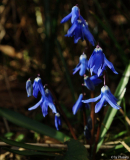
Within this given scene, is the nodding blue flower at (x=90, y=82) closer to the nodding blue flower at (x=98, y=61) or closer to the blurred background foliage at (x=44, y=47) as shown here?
the nodding blue flower at (x=98, y=61)

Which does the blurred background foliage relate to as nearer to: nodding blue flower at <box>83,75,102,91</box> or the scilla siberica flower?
the scilla siberica flower

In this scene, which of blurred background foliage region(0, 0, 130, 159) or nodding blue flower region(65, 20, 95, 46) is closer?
nodding blue flower region(65, 20, 95, 46)

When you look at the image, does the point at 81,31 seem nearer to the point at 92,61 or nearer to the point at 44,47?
the point at 92,61

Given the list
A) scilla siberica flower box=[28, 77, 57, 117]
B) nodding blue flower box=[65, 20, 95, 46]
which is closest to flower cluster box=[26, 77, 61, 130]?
scilla siberica flower box=[28, 77, 57, 117]

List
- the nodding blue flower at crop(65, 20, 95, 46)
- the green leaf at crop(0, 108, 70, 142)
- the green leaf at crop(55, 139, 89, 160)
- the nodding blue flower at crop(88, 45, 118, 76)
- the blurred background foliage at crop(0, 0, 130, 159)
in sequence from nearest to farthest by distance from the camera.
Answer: the nodding blue flower at crop(88, 45, 118, 76) < the nodding blue flower at crop(65, 20, 95, 46) < the green leaf at crop(55, 139, 89, 160) < the green leaf at crop(0, 108, 70, 142) < the blurred background foliage at crop(0, 0, 130, 159)

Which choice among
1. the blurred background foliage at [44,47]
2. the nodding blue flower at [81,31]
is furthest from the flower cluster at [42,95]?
the blurred background foliage at [44,47]

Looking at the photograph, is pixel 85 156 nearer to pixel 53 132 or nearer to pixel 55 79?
pixel 53 132

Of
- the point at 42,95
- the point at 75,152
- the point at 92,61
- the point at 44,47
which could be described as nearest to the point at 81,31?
the point at 92,61
